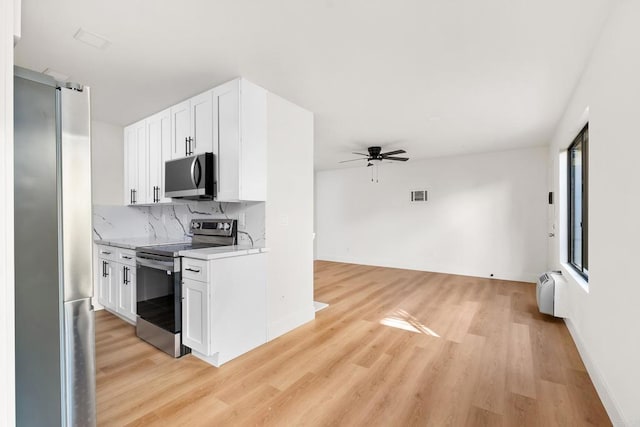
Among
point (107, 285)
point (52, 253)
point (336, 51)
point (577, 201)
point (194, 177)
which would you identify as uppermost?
point (336, 51)

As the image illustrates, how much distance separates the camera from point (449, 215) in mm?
6164

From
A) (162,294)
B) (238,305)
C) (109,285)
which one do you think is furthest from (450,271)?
(109,285)

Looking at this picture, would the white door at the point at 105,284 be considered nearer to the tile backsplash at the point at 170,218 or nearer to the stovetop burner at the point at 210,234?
the tile backsplash at the point at 170,218

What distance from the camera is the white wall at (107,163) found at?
3977 millimetres

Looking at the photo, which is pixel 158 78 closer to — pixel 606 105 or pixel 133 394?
pixel 133 394

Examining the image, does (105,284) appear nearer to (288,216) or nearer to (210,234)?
(210,234)

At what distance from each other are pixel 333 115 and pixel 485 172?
12.5 ft

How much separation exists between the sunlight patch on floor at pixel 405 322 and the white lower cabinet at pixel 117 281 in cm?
284

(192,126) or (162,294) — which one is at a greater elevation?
(192,126)

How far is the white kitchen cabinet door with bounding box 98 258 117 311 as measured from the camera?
348 centimetres

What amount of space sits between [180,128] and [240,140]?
1.01 m

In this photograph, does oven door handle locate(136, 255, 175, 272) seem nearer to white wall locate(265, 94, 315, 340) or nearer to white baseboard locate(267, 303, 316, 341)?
white wall locate(265, 94, 315, 340)

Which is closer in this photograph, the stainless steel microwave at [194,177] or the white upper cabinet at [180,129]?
the stainless steel microwave at [194,177]

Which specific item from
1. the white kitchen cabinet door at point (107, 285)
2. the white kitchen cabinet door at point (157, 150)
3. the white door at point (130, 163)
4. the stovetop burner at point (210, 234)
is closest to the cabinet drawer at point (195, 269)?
the stovetop burner at point (210, 234)
